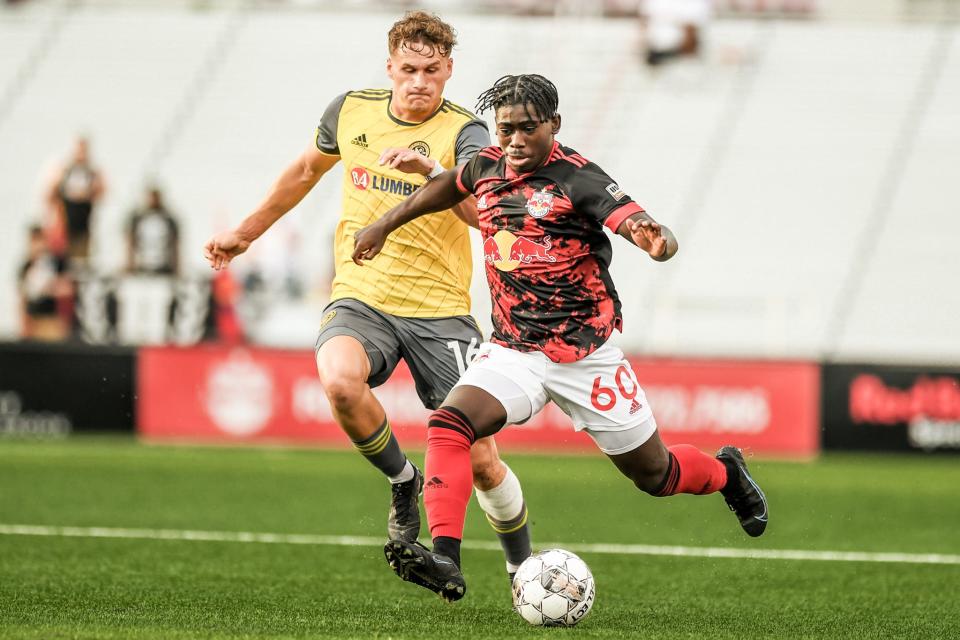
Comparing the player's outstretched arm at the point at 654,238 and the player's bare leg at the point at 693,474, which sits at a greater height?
the player's outstretched arm at the point at 654,238

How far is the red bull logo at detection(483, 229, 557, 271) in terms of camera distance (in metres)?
5.88

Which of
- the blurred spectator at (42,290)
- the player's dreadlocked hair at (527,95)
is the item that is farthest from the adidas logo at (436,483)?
the blurred spectator at (42,290)

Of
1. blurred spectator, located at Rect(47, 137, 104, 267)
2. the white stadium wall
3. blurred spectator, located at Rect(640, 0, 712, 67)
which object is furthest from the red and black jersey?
blurred spectator, located at Rect(640, 0, 712, 67)

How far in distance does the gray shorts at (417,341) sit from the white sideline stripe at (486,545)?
2.21 metres

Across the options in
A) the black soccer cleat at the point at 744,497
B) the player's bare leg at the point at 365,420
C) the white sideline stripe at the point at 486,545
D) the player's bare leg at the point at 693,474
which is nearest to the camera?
the player's bare leg at the point at 693,474

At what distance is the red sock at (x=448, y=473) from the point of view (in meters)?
5.67

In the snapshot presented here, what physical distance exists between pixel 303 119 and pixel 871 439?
11415mm

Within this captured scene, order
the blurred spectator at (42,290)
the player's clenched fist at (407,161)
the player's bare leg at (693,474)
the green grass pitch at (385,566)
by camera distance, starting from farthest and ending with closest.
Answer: the blurred spectator at (42,290) → the player's bare leg at (693,474) → the player's clenched fist at (407,161) → the green grass pitch at (385,566)

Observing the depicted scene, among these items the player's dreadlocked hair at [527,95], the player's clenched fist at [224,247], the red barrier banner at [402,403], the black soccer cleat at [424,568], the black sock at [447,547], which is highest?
the player's dreadlocked hair at [527,95]

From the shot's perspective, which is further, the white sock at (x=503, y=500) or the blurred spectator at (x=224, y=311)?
the blurred spectator at (x=224, y=311)

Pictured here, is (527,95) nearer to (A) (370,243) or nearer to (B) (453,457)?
(A) (370,243)

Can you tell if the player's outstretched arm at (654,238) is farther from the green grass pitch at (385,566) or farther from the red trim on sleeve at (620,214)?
the green grass pitch at (385,566)

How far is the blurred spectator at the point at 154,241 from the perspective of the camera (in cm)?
1925

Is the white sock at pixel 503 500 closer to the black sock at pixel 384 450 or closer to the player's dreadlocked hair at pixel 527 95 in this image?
the black sock at pixel 384 450
